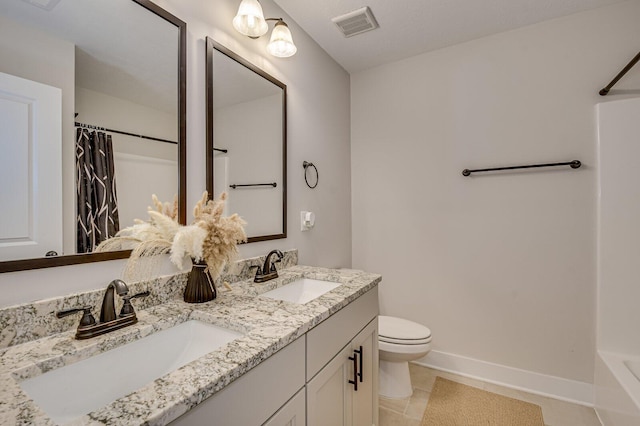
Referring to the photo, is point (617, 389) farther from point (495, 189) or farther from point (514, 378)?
point (495, 189)

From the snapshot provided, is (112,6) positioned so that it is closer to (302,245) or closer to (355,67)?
(302,245)

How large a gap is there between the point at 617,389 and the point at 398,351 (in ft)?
3.57

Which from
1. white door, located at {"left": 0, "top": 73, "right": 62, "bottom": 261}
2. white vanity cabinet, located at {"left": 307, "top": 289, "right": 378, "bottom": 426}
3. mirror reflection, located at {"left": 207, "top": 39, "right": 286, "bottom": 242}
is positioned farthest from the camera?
mirror reflection, located at {"left": 207, "top": 39, "right": 286, "bottom": 242}

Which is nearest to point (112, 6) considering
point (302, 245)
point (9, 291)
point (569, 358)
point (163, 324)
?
point (9, 291)

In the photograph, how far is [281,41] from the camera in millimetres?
1521

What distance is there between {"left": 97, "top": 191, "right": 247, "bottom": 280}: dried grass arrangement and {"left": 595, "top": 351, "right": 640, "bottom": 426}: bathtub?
6.23ft

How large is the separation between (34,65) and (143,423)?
3.25 feet

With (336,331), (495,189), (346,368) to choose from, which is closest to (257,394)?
(336,331)

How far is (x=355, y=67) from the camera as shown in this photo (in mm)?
2529

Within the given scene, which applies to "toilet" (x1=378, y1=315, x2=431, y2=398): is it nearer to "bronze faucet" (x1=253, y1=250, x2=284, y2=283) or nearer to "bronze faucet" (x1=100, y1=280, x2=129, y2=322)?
"bronze faucet" (x1=253, y1=250, x2=284, y2=283)

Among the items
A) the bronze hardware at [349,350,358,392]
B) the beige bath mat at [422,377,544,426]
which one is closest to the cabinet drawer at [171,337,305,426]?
the bronze hardware at [349,350,358,392]

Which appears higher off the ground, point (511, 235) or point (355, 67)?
point (355, 67)

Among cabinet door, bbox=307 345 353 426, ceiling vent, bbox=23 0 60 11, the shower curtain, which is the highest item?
ceiling vent, bbox=23 0 60 11

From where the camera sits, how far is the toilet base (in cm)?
194
